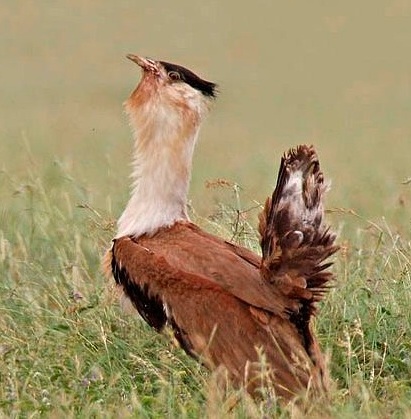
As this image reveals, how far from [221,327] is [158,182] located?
1021 mm

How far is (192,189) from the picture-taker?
36.4ft

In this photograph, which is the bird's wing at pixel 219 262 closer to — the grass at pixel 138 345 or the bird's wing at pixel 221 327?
the bird's wing at pixel 221 327

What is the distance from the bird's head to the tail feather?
3.29 ft

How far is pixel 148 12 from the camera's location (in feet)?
83.4

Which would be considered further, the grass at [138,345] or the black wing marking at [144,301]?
the black wing marking at [144,301]

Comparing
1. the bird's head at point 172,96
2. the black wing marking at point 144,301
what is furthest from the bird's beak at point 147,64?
the black wing marking at point 144,301

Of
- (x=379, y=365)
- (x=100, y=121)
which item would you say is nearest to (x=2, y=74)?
(x=100, y=121)

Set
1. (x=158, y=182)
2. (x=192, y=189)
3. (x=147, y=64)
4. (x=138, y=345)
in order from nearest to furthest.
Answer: (x=138, y=345)
(x=158, y=182)
(x=147, y=64)
(x=192, y=189)

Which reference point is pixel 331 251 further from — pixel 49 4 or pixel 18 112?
pixel 49 4

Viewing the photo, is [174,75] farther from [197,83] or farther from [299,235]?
[299,235]

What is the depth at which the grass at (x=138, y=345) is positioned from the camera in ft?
15.9

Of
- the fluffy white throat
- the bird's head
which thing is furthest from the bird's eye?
the fluffy white throat

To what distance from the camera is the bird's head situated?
19.6 feet

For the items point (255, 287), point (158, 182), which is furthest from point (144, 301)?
point (158, 182)
